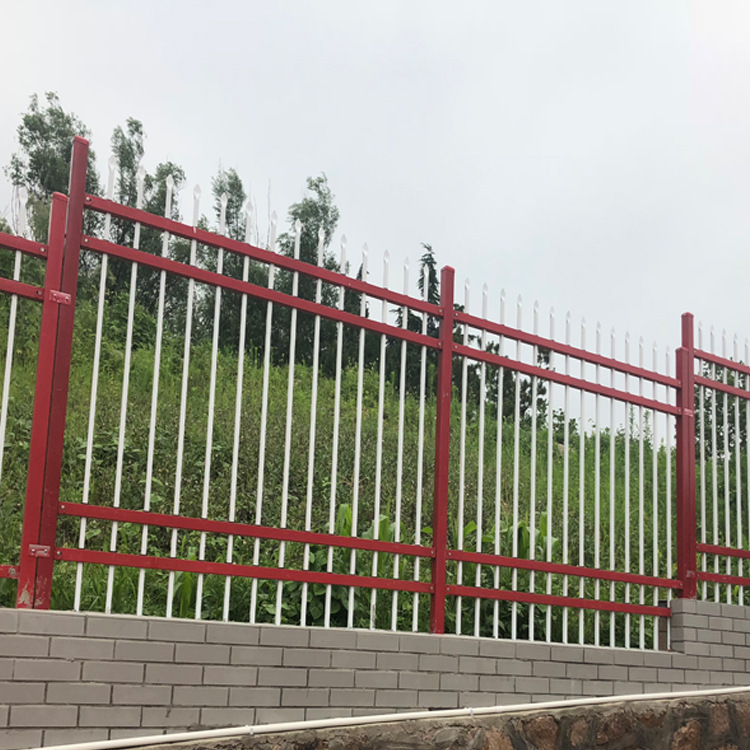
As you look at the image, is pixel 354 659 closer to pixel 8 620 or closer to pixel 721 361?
pixel 8 620

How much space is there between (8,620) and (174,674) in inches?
27.3

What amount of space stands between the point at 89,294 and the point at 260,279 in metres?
2.62

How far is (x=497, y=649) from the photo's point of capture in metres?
4.55

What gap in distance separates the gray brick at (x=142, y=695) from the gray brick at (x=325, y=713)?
68 cm

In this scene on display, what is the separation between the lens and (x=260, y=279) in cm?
983

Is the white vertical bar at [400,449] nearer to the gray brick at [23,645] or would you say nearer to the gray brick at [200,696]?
the gray brick at [200,696]

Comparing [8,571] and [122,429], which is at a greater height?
[122,429]

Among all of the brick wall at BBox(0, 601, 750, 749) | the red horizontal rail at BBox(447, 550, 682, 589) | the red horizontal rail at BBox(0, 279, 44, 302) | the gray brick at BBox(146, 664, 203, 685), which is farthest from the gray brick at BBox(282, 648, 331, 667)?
the red horizontal rail at BBox(0, 279, 44, 302)

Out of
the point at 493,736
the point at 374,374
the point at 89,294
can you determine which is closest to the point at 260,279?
the point at 374,374

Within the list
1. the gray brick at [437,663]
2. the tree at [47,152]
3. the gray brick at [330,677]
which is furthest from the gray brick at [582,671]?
the tree at [47,152]

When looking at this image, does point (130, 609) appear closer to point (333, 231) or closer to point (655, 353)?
point (655, 353)

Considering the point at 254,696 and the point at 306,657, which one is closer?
the point at 254,696

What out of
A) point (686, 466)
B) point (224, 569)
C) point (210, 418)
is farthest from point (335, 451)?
point (686, 466)

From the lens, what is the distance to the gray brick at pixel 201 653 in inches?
137
